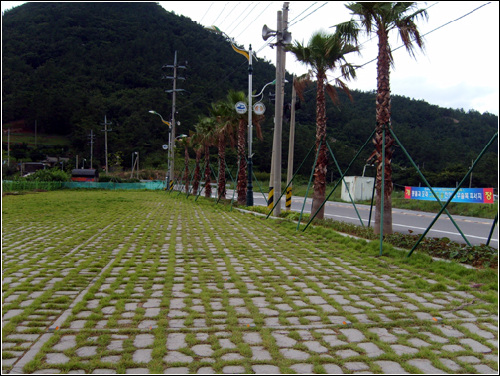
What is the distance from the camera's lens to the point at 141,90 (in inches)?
3056

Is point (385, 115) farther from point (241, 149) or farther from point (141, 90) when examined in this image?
point (141, 90)

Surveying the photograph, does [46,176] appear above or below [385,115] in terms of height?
below

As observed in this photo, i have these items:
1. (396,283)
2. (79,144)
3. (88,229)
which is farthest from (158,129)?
(396,283)

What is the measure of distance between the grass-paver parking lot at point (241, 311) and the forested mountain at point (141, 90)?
88.9 ft

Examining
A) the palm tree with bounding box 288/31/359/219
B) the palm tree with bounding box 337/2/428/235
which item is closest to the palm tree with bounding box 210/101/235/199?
the palm tree with bounding box 288/31/359/219

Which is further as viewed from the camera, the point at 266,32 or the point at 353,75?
the point at 266,32

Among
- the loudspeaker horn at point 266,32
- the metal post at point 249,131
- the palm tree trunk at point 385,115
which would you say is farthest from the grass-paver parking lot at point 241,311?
the metal post at point 249,131

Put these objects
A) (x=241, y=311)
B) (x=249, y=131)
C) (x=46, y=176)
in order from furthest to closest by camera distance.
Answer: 1. (x=46, y=176)
2. (x=249, y=131)
3. (x=241, y=311)

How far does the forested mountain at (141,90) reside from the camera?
35750mm

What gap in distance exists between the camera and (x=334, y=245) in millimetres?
9648

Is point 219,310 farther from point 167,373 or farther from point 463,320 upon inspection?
point 463,320

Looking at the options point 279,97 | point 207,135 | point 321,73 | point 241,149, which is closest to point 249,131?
point 241,149

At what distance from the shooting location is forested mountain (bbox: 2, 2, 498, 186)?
35750 mm

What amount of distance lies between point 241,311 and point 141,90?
77909 millimetres
